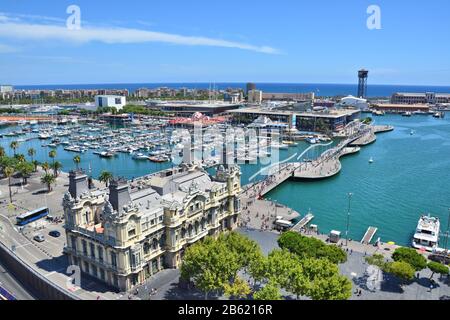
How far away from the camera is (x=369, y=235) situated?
65.6 metres

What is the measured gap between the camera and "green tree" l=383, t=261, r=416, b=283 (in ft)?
150

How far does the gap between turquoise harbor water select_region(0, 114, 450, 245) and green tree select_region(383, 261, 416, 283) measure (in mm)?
19261

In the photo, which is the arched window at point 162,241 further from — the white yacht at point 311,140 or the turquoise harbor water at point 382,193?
the white yacht at point 311,140

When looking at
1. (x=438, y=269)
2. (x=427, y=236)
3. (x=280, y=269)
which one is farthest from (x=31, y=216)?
(x=427, y=236)

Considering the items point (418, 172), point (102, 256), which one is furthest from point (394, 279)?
point (418, 172)

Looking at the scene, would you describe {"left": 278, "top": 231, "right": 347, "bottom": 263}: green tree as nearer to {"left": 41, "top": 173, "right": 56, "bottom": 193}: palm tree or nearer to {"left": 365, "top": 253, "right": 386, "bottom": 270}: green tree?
{"left": 365, "top": 253, "right": 386, "bottom": 270}: green tree

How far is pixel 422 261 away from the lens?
159ft

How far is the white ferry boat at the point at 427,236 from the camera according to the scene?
61.9 m

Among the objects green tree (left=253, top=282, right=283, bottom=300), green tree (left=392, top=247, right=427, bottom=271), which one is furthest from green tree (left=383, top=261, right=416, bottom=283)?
green tree (left=253, top=282, right=283, bottom=300)

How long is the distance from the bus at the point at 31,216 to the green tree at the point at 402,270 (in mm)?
60121

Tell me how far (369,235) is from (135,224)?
42198 millimetres
